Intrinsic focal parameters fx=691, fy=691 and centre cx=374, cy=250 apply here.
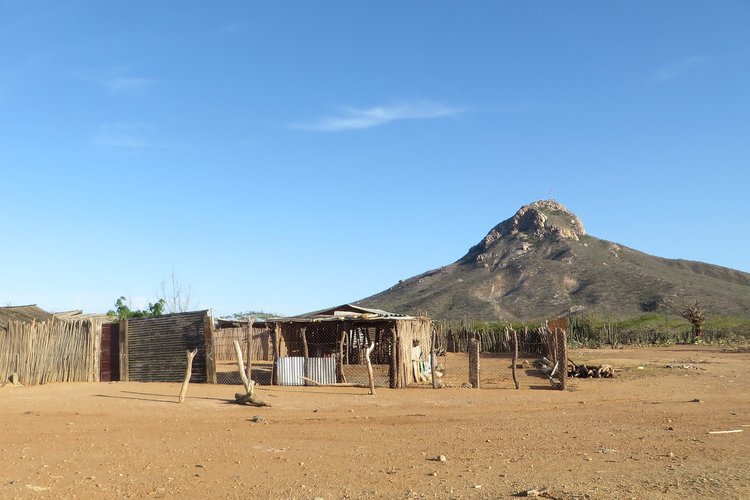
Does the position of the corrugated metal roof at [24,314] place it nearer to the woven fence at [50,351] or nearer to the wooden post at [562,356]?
the woven fence at [50,351]

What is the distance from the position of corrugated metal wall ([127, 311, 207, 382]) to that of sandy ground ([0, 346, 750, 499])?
1.62 metres

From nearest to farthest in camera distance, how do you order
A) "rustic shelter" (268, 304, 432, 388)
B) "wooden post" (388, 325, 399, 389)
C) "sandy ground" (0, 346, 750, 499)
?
"sandy ground" (0, 346, 750, 499) → "wooden post" (388, 325, 399, 389) → "rustic shelter" (268, 304, 432, 388)

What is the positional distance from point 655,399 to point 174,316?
13.8 m

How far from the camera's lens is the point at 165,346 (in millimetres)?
21266

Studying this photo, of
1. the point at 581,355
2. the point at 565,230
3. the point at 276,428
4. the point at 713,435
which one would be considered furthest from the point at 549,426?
the point at 565,230

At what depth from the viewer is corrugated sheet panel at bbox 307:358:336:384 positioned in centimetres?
2064

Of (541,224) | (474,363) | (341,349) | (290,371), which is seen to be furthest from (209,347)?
(541,224)

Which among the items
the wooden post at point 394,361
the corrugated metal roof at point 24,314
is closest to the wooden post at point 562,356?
the wooden post at point 394,361

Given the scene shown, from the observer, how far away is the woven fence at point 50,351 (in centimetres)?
2036

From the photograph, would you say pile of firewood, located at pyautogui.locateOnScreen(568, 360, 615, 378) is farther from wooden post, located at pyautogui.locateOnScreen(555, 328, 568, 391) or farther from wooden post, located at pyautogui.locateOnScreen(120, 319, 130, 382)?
wooden post, located at pyautogui.locateOnScreen(120, 319, 130, 382)

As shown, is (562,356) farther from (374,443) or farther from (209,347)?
(209,347)

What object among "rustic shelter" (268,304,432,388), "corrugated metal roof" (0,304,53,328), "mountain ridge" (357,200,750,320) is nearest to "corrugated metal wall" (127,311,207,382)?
"rustic shelter" (268,304,432,388)

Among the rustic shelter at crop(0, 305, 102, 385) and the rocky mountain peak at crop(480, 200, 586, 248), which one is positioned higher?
the rocky mountain peak at crop(480, 200, 586, 248)

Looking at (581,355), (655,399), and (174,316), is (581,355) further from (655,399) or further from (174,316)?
(174,316)
